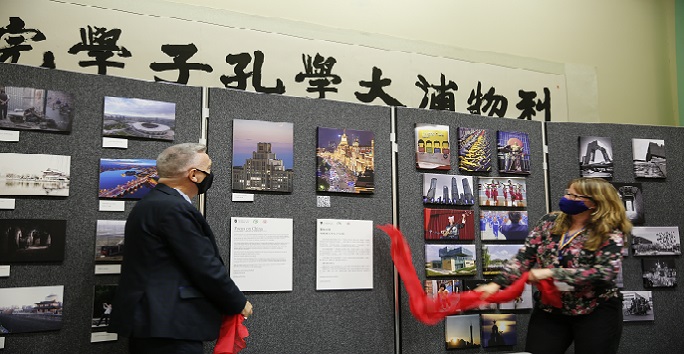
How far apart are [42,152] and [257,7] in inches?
64.2

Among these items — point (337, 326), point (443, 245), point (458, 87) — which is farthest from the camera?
point (458, 87)

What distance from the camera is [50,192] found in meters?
2.53

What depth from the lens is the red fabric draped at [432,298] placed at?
8.55ft

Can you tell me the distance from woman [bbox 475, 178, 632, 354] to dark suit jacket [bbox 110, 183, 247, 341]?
1.34m

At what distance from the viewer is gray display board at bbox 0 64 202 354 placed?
2484 millimetres

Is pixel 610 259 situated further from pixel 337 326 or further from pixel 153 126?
pixel 153 126

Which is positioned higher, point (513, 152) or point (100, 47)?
point (100, 47)

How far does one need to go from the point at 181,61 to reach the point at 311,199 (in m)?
1.17

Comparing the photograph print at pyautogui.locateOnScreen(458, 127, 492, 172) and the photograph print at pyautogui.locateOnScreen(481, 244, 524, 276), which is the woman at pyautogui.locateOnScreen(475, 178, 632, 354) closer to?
the photograph print at pyautogui.locateOnScreen(481, 244, 524, 276)

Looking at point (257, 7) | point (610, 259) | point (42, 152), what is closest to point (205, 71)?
point (257, 7)

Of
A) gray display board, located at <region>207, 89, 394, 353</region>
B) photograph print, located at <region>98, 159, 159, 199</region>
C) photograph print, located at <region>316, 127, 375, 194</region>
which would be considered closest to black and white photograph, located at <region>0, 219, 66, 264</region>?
photograph print, located at <region>98, 159, 159, 199</region>

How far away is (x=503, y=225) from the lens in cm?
338

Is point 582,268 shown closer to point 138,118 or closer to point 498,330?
point 498,330


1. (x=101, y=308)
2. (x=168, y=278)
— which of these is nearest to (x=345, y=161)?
(x=168, y=278)
